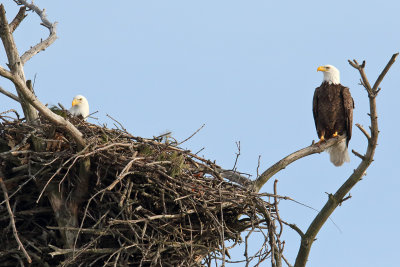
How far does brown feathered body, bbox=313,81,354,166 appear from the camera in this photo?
809 cm

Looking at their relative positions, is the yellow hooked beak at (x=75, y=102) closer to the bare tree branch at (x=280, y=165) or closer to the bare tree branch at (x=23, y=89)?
the bare tree branch at (x=23, y=89)

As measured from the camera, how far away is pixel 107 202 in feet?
15.9

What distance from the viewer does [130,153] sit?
5012 mm

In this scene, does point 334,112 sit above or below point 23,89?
above

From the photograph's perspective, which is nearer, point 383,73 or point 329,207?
point 383,73

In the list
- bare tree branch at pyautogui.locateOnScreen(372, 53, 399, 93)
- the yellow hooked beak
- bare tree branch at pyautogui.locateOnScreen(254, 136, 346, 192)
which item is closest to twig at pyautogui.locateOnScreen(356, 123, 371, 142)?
bare tree branch at pyautogui.locateOnScreen(372, 53, 399, 93)

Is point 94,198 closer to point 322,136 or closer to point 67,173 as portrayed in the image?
point 67,173

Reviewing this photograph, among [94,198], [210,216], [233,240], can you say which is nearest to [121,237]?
[94,198]

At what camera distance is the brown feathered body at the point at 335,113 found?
26.5 ft

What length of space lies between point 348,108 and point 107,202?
4159 mm

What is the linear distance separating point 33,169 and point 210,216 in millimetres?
1339

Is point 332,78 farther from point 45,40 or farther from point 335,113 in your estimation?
point 45,40

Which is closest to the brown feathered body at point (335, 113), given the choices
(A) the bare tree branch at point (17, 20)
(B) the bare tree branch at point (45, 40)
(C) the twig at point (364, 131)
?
(C) the twig at point (364, 131)

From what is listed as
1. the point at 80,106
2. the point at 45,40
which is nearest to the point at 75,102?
the point at 80,106
